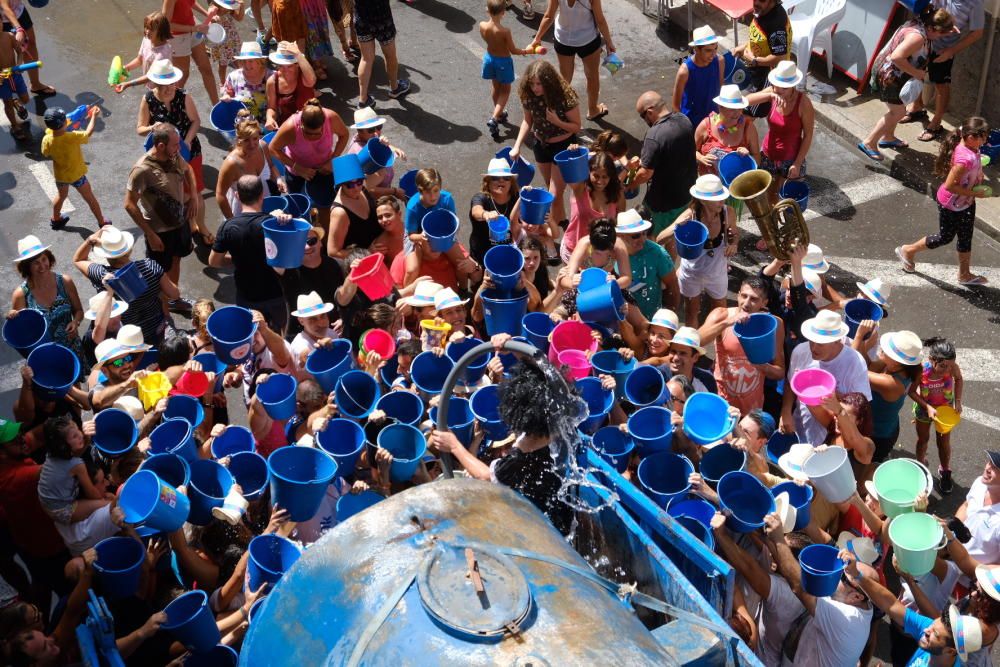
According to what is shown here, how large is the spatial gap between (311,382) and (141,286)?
187cm

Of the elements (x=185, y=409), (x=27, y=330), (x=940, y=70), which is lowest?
(x=27, y=330)

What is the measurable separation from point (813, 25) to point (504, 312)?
21.6ft

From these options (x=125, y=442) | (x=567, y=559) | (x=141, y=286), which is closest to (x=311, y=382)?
(x=125, y=442)

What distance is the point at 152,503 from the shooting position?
17.6 feet

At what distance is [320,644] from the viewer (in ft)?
11.1

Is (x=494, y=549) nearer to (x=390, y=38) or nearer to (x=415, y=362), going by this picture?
(x=415, y=362)

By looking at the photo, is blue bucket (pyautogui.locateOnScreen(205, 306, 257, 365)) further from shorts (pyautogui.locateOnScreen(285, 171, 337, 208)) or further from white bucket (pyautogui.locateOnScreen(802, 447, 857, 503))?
white bucket (pyautogui.locateOnScreen(802, 447, 857, 503))

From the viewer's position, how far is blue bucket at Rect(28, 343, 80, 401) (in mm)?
6754

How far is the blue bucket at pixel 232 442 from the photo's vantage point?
6234 millimetres

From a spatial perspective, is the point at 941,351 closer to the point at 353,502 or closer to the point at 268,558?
the point at 353,502

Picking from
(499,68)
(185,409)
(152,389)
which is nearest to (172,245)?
(152,389)

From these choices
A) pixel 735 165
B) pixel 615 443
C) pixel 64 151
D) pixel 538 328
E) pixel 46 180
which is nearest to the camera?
pixel 615 443

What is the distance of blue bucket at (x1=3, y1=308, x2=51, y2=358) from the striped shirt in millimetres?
562

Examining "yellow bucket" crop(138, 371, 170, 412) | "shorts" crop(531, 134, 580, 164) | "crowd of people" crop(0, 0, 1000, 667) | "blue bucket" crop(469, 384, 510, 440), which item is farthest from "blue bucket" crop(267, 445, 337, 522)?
"shorts" crop(531, 134, 580, 164)
